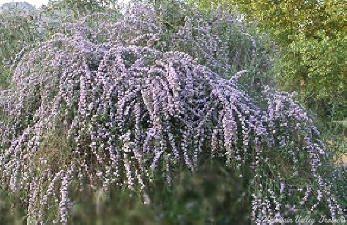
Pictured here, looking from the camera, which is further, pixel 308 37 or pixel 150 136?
pixel 308 37

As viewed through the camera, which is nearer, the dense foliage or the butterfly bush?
the butterfly bush

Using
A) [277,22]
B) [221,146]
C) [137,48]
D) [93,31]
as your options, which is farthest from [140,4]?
[277,22]

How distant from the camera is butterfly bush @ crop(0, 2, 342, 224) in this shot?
9.55 ft

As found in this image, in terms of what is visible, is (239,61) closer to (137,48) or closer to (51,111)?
(137,48)

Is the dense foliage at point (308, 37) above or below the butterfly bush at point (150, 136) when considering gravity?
above

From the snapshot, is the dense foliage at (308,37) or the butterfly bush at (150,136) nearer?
the butterfly bush at (150,136)

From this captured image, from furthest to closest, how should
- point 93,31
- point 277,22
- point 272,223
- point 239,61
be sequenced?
point 277,22 → point 239,61 → point 93,31 → point 272,223

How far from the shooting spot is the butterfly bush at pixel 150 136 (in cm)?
291

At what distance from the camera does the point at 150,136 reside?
2.90 metres

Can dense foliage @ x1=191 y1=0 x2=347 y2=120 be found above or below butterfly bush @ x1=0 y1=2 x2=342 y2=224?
above

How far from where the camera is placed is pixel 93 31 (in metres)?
3.91

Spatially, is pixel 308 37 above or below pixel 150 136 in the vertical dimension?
above

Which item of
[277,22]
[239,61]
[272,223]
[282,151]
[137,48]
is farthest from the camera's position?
[277,22]

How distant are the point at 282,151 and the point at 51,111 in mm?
1286
